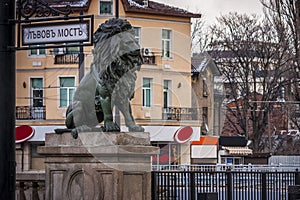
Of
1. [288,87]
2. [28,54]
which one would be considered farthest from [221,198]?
[288,87]

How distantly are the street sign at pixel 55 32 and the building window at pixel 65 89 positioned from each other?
39.6m

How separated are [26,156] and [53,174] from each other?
33.0m

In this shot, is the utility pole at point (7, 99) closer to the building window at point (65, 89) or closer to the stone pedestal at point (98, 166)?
the stone pedestal at point (98, 166)

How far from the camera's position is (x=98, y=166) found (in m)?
11.2

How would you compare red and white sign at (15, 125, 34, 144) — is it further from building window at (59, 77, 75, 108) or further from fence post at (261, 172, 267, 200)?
fence post at (261, 172, 267, 200)

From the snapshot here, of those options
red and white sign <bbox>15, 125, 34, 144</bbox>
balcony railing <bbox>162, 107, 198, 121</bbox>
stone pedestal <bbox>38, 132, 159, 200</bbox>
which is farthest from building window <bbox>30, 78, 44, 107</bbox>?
stone pedestal <bbox>38, 132, 159, 200</bbox>

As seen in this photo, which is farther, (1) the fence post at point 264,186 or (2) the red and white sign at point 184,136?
(2) the red and white sign at point 184,136

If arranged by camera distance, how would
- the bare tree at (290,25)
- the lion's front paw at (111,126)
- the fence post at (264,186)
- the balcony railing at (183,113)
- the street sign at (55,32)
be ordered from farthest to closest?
the bare tree at (290,25) → the fence post at (264,186) → the balcony railing at (183,113) → the lion's front paw at (111,126) → the street sign at (55,32)

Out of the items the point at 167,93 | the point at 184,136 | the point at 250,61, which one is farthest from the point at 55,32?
the point at 250,61

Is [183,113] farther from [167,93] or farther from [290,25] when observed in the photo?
[290,25]

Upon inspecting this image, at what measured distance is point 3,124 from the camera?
9055 mm

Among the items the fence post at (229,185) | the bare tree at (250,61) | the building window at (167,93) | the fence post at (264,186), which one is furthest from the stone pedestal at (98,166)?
the bare tree at (250,61)

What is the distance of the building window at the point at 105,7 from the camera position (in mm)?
48750

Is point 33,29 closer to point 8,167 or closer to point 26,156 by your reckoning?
point 8,167
